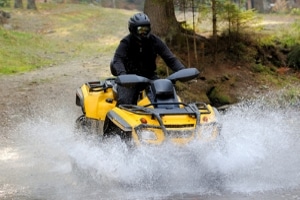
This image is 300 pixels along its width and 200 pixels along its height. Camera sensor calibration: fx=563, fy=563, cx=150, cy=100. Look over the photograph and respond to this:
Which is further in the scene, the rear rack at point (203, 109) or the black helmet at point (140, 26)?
the black helmet at point (140, 26)

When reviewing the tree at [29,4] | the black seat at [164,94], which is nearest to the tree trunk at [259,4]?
the tree at [29,4]

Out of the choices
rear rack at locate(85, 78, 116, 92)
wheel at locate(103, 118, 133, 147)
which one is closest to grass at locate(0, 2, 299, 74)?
rear rack at locate(85, 78, 116, 92)

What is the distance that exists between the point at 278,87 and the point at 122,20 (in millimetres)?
21540

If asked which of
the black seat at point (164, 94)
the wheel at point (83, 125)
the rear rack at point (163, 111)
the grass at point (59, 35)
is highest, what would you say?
the black seat at point (164, 94)

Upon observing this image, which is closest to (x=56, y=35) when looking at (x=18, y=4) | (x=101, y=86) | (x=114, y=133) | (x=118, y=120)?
(x=18, y=4)

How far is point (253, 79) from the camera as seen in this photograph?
14.9 meters

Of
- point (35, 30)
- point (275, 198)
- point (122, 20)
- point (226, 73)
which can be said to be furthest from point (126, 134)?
point (122, 20)

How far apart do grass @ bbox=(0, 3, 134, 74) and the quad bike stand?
35.4ft

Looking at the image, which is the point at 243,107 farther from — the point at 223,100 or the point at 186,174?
the point at 186,174

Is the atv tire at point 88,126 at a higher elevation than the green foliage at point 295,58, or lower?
higher

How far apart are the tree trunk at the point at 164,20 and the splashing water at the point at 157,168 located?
17.3ft

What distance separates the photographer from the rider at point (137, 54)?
767 centimetres

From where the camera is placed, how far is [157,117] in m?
6.78

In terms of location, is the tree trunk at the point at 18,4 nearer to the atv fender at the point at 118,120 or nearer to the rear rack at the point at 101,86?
the rear rack at the point at 101,86
